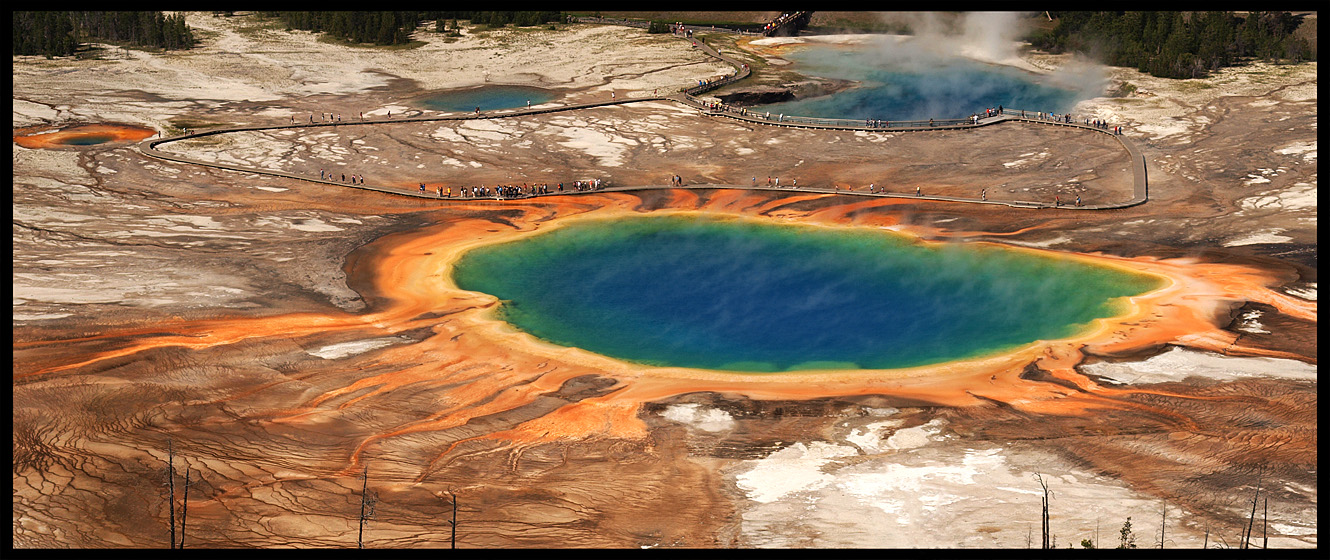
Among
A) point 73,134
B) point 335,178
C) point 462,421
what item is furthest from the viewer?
point 73,134

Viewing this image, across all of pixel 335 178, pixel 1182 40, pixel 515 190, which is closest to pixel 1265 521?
pixel 515 190

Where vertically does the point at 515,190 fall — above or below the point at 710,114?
below

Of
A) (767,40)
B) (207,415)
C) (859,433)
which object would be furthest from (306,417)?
(767,40)

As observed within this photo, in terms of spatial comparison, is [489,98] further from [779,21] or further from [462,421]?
[462,421]

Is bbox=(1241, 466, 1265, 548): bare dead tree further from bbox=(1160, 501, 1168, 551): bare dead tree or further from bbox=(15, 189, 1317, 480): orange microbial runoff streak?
bbox=(15, 189, 1317, 480): orange microbial runoff streak

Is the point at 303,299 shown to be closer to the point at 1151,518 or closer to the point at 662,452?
the point at 662,452

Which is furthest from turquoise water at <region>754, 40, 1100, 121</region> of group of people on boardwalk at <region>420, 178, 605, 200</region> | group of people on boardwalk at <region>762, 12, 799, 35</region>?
group of people on boardwalk at <region>420, 178, 605, 200</region>
